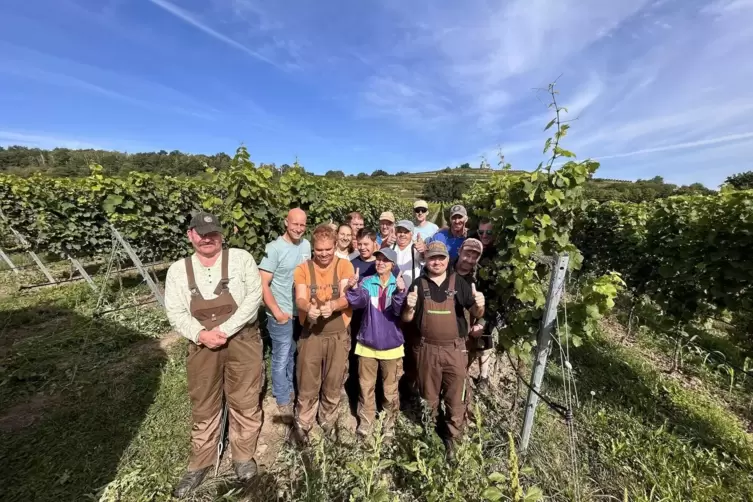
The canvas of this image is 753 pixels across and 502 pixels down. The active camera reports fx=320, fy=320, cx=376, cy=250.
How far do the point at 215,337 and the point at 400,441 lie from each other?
2106mm

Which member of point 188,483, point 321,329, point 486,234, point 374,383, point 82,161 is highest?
point 82,161

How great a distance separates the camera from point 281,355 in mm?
3641

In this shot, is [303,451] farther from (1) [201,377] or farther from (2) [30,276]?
(2) [30,276]

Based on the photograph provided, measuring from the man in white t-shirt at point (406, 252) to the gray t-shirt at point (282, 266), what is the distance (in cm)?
112

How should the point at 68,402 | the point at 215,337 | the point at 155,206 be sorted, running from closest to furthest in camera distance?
the point at 215,337, the point at 68,402, the point at 155,206

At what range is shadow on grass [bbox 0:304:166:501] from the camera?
10.1 feet

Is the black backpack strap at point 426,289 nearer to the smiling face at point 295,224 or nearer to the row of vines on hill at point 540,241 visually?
the row of vines on hill at point 540,241

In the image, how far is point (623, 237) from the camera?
22.6 feet

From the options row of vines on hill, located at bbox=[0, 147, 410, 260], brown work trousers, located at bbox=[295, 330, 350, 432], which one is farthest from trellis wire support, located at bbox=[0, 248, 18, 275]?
brown work trousers, located at bbox=[295, 330, 350, 432]

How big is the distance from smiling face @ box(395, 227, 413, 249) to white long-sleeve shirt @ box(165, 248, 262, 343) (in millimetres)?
1657

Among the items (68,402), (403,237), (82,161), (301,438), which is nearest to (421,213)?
(403,237)

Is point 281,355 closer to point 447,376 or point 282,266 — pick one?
point 282,266

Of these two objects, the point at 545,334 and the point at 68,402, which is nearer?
the point at 545,334

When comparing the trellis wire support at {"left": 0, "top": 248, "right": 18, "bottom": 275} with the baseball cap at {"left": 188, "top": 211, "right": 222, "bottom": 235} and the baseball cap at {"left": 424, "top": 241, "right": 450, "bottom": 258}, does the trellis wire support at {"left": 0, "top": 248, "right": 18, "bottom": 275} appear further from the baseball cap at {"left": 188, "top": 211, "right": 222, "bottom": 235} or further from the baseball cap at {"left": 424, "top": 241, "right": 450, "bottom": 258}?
the baseball cap at {"left": 424, "top": 241, "right": 450, "bottom": 258}
